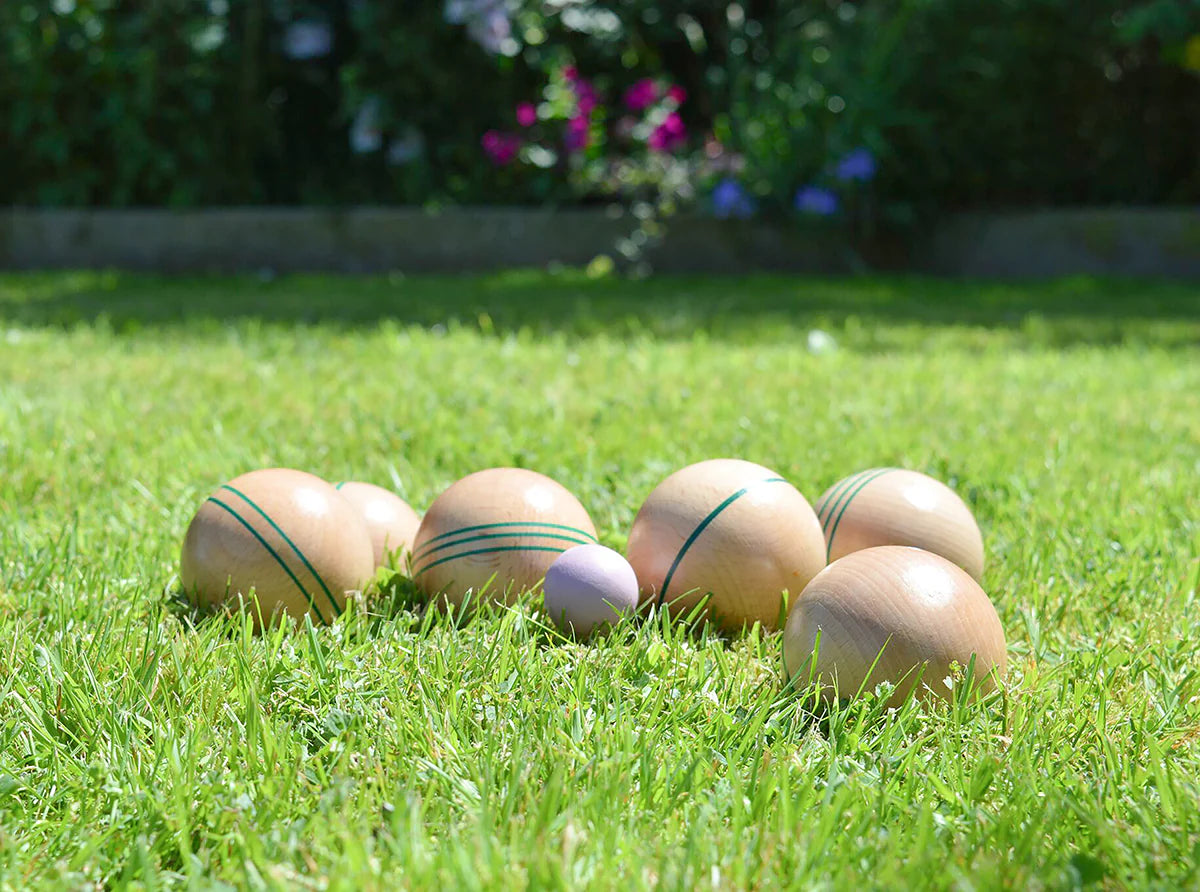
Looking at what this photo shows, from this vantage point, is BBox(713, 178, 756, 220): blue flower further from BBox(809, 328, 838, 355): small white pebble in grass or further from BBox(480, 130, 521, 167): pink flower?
BBox(809, 328, 838, 355): small white pebble in grass

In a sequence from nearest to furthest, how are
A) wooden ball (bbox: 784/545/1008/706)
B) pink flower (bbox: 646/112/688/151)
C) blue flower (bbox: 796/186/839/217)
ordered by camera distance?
wooden ball (bbox: 784/545/1008/706), blue flower (bbox: 796/186/839/217), pink flower (bbox: 646/112/688/151)

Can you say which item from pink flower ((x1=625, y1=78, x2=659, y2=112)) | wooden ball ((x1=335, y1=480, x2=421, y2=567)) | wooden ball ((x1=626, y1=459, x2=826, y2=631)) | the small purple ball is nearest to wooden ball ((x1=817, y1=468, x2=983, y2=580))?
wooden ball ((x1=626, y1=459, x2=826, y2=631))

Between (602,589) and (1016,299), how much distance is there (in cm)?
534

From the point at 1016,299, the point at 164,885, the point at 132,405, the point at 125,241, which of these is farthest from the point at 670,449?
the point at 125,241

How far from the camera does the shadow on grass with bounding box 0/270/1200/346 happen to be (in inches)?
215

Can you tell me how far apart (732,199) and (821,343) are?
3219mm

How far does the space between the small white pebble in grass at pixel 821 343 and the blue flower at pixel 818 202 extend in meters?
2.78

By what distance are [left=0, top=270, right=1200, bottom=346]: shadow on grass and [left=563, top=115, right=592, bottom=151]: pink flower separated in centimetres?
101

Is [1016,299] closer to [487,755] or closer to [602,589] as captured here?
[602,589]

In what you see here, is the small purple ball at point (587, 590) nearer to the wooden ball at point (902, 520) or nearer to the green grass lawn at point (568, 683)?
the green grass lawn at point (568, 683)

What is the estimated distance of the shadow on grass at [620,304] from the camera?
5.46 metres

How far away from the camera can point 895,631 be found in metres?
1.80

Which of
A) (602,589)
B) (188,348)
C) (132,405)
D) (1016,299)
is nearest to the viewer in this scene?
(602,589)

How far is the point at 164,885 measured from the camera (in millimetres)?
1368
